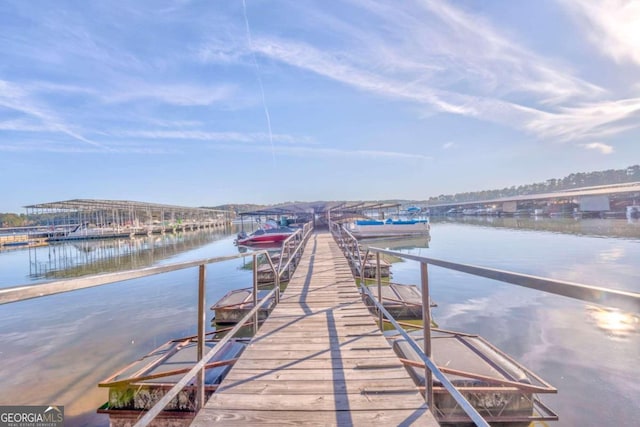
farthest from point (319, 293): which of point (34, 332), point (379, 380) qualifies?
point (34, 332)

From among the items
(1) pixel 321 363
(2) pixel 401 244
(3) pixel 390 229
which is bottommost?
(2) pixel 401 244

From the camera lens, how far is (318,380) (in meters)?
2.39

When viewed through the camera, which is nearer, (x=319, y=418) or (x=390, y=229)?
(x=319, y=418)

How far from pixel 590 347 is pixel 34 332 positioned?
12277 millimetres

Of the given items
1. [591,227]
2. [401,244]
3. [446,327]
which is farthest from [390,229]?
[446,327]

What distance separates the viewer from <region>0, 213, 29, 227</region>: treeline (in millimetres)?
75375

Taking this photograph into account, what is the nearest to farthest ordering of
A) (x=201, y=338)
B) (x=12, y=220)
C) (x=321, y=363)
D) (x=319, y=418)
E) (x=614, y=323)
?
(x=319, y=418) < (x=201, y=338) < (x=321, y=363) < (x=614, y=323) < (x=12, y=220)

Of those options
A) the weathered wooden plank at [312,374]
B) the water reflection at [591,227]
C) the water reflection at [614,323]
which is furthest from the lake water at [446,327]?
the water reflection at [591,227]

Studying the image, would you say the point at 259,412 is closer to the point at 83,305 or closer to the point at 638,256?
the point at 83,305

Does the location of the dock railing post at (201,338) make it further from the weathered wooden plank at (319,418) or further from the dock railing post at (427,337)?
the dock railing post at (427,337)

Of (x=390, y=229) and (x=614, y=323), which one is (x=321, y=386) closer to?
(x=614, y=323)

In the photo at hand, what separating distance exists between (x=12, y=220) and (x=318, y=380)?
368 ft

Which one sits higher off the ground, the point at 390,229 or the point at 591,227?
the point at 390,229

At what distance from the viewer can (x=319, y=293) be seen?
17.5 feet
